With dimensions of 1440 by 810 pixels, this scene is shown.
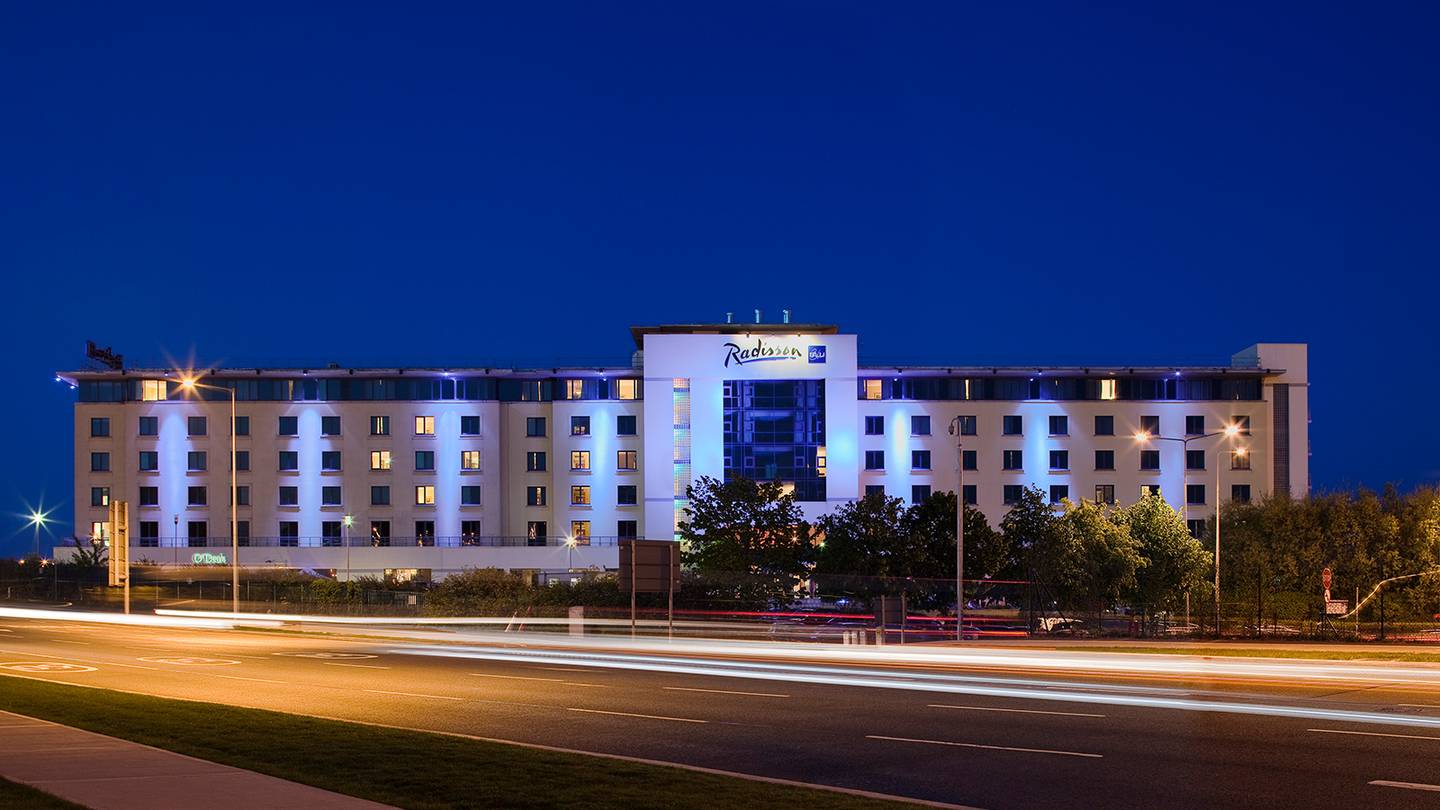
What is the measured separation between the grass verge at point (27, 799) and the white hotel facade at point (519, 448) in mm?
73072

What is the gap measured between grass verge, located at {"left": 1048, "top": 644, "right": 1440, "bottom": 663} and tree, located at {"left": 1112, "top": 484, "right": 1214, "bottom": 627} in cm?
1968

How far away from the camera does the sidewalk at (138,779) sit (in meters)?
11.1

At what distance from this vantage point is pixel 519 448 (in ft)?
289

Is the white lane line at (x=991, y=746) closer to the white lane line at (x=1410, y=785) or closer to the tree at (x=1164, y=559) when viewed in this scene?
the white lane line at (x=1410, y=785)

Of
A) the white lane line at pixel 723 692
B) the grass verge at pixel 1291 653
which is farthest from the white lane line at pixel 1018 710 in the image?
the grass verge at pixel 1291 653

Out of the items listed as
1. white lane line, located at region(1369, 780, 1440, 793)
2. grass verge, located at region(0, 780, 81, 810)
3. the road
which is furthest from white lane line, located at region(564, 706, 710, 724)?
grass verge, located at region(0, 780, 81, 810)

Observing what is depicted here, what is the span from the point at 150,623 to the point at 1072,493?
60012 millimetres

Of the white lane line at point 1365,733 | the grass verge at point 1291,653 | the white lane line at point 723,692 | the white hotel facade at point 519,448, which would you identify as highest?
the white hotel facade at point 519,448

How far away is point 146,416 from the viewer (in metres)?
88.4

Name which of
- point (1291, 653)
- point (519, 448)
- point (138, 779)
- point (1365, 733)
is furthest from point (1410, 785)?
point (519, 448)

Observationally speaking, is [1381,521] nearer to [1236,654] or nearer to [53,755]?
[1236,654]

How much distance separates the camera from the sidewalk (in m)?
11.1

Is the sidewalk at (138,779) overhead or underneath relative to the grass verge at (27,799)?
underneath

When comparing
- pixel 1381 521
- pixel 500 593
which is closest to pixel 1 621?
pixel 500 593
